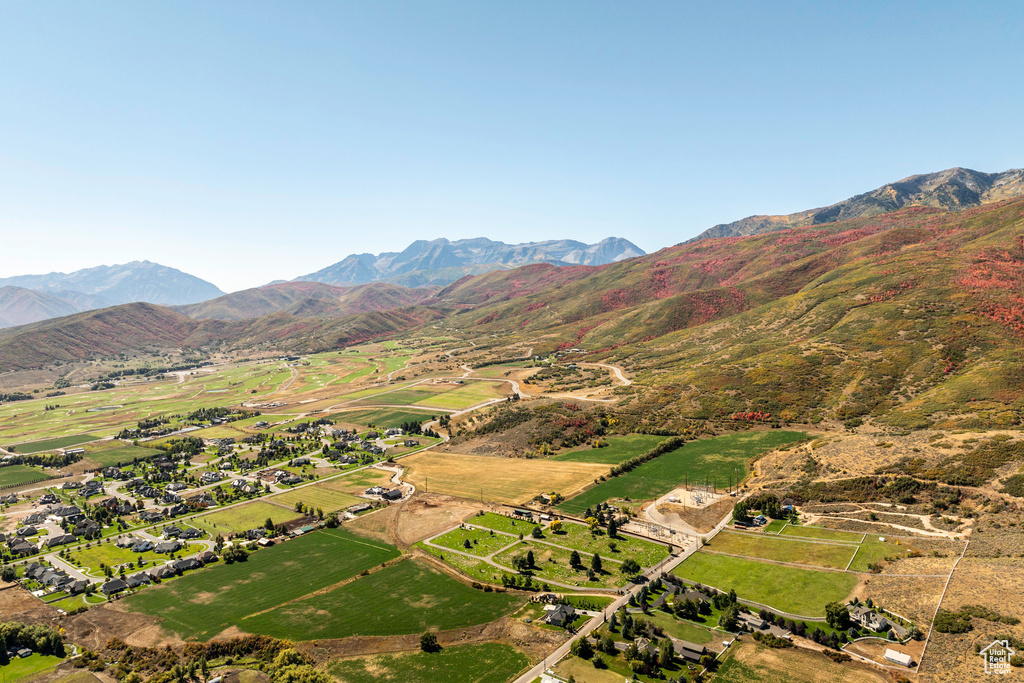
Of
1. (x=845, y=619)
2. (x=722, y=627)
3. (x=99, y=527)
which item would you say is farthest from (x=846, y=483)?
(x=99, y=527)

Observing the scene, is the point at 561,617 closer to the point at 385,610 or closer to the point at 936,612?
the point at 385,610

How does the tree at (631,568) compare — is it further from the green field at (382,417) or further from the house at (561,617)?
the green field at (382,417)

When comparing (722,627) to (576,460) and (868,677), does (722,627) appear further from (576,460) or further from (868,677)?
(576,460)

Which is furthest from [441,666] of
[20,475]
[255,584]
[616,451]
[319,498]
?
[20,475]

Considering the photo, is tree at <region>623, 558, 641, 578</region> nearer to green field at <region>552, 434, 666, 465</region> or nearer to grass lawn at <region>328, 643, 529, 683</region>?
grass lawn at <region>328, 643, 529, 683</region>

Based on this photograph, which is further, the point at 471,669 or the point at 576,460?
the point at 576,460

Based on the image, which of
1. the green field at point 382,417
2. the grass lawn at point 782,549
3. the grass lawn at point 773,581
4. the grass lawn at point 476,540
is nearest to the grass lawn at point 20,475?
the green field at point 382,417
